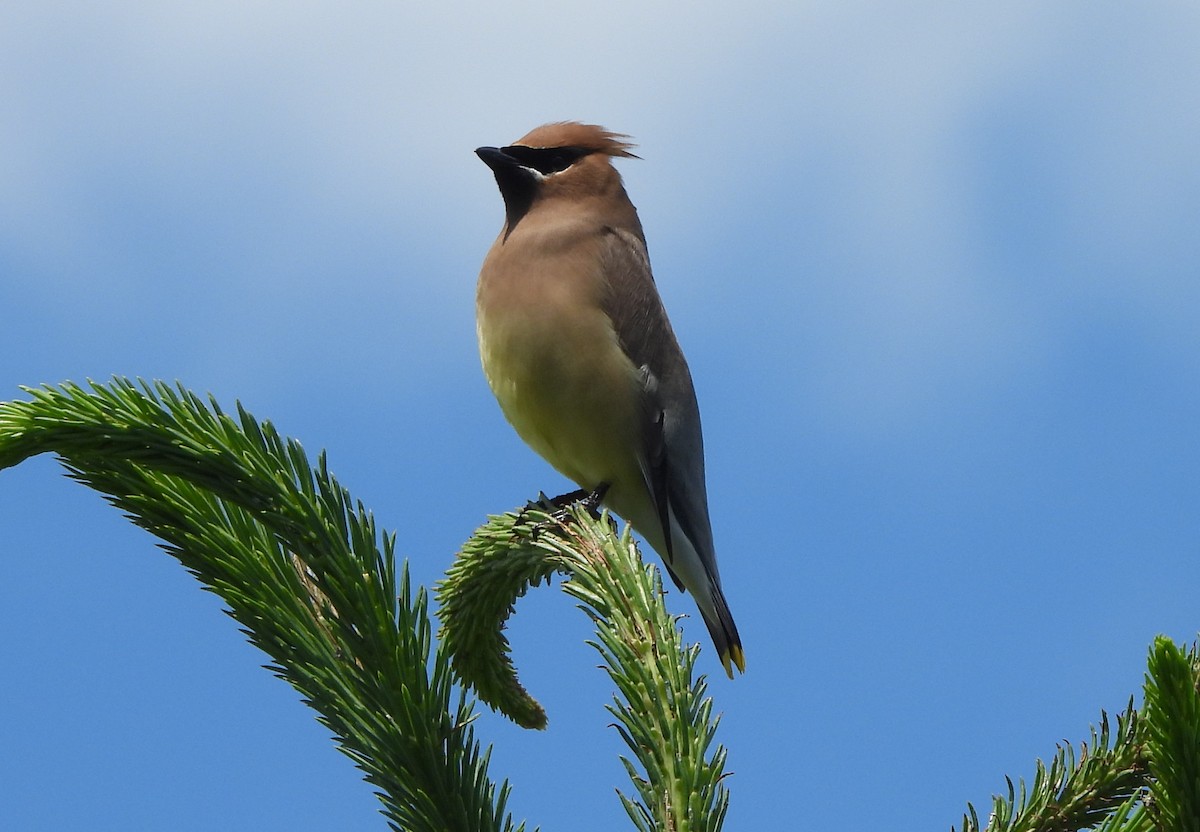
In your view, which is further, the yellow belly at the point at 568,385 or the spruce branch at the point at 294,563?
the yellow belly at the point at 568,385

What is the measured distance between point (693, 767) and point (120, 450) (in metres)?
1.16

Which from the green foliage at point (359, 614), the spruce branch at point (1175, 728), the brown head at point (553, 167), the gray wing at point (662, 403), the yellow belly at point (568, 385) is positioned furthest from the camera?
the brown head at point (553, 167)

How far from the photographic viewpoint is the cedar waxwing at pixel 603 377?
458cm

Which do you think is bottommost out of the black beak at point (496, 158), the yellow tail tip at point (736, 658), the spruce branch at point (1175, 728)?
the spruce branch at point (1175, 728)

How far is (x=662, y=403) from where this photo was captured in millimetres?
4832

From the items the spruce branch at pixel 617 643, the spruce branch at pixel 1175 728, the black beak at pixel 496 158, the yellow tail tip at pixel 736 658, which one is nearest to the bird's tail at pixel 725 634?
the yellow tail tip at pixel 736 658

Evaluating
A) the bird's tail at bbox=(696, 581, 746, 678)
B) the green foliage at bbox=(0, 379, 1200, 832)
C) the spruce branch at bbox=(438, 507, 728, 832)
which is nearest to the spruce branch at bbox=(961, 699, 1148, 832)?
the green foliage at bbox=(0, 379, 1200, 832)

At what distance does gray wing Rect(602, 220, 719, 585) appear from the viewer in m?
4.78

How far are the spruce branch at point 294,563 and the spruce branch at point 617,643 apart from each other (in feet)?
0.98

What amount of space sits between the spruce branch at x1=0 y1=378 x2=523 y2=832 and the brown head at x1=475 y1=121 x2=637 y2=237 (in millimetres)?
3302

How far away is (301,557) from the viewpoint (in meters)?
2.23

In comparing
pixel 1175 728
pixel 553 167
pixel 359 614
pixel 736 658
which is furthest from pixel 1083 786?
pixel 553 167

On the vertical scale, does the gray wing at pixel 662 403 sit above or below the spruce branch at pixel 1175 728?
above

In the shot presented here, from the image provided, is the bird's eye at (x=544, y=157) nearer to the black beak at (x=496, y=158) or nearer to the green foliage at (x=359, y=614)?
the black beak at (x=496, y=158)
